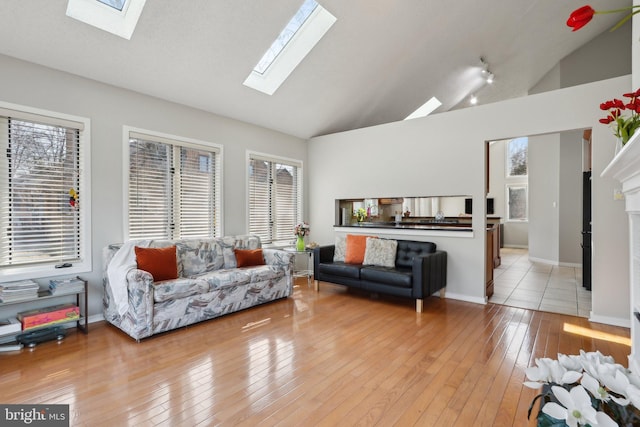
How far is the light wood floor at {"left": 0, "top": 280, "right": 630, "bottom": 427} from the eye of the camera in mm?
1977

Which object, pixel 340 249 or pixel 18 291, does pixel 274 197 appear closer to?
pixel 340 249

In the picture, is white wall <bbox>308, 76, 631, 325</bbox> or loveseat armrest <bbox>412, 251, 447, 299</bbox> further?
loveseat armrest <bbox>412, 251, 447, 299</bbox>

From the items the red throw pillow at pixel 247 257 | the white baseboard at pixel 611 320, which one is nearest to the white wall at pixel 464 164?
the white baseboard at pixel 611 320

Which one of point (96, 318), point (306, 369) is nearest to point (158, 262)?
point (96, 318)

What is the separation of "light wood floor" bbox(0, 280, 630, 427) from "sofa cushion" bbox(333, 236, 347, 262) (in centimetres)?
138

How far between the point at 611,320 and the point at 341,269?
3.13 metres

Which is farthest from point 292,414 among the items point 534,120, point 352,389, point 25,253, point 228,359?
point 534,120

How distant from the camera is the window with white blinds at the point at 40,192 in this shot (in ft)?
10.1

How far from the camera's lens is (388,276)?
4078 mm

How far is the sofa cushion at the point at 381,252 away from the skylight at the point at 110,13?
385 centimetres

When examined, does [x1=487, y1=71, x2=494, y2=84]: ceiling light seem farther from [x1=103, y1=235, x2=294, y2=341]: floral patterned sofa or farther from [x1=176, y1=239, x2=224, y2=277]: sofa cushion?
[x1=176, y1=239, x2=224, y2=277]: sofa cushion

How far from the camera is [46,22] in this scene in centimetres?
284

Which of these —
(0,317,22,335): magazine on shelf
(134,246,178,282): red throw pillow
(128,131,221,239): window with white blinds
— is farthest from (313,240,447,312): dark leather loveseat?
(0,317,22,335): magazine on shelf

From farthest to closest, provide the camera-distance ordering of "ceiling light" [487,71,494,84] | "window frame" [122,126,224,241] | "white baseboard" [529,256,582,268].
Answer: "white baseboard" [529,256,582,268]
"ceiling light" [487,71,494,84]
"window frame" [122,126,224,241]
